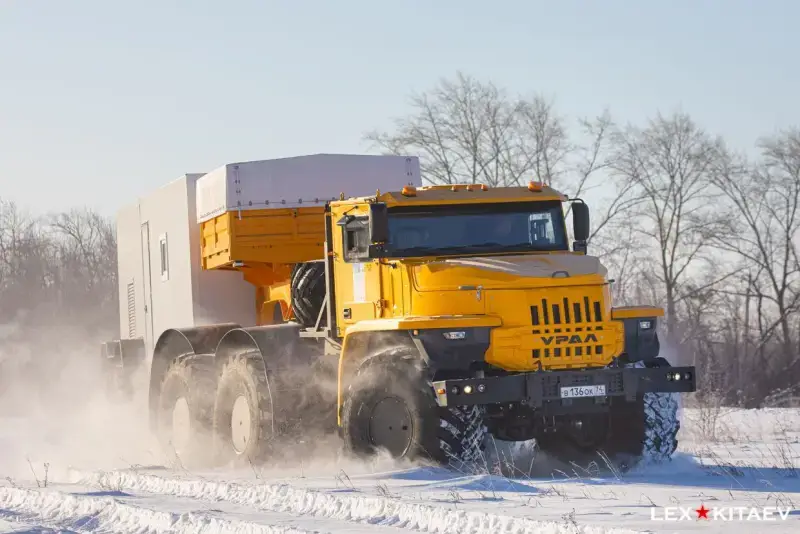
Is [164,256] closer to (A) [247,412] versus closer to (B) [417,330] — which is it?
(A) [247,412]

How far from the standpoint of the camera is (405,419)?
12586 millimetres

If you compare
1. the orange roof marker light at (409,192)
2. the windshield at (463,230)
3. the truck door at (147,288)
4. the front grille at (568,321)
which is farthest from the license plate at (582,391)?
the truck door at (147,288)

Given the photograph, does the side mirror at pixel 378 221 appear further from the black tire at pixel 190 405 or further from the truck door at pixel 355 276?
the black tire at pixel 190 405

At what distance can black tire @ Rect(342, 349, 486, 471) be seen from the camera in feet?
40.1

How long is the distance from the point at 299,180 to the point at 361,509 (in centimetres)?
736

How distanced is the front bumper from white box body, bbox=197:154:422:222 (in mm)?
4933

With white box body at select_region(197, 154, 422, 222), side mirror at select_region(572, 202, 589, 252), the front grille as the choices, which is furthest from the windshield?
white box body at select_region(197, 154, 422, 222)

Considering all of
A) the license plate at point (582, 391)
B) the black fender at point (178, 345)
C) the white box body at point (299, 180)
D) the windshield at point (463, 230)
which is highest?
the white box body at point (299, 180)

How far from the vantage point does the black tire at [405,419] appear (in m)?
12.2

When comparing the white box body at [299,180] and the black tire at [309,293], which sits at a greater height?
the white box body at [299,180]

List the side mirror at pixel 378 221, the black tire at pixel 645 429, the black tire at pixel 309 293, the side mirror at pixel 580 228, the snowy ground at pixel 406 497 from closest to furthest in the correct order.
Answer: the snowy ground at pixel 406 497, the side mirror at pixel 378 221, the black tire at pixel 645 429, the side mirror at pixel 580 228, the black tire at pixel 309 293

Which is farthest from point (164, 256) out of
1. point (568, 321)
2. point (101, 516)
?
point (101, 516)

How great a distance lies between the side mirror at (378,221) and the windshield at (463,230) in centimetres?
30

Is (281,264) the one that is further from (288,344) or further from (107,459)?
(107,459)
